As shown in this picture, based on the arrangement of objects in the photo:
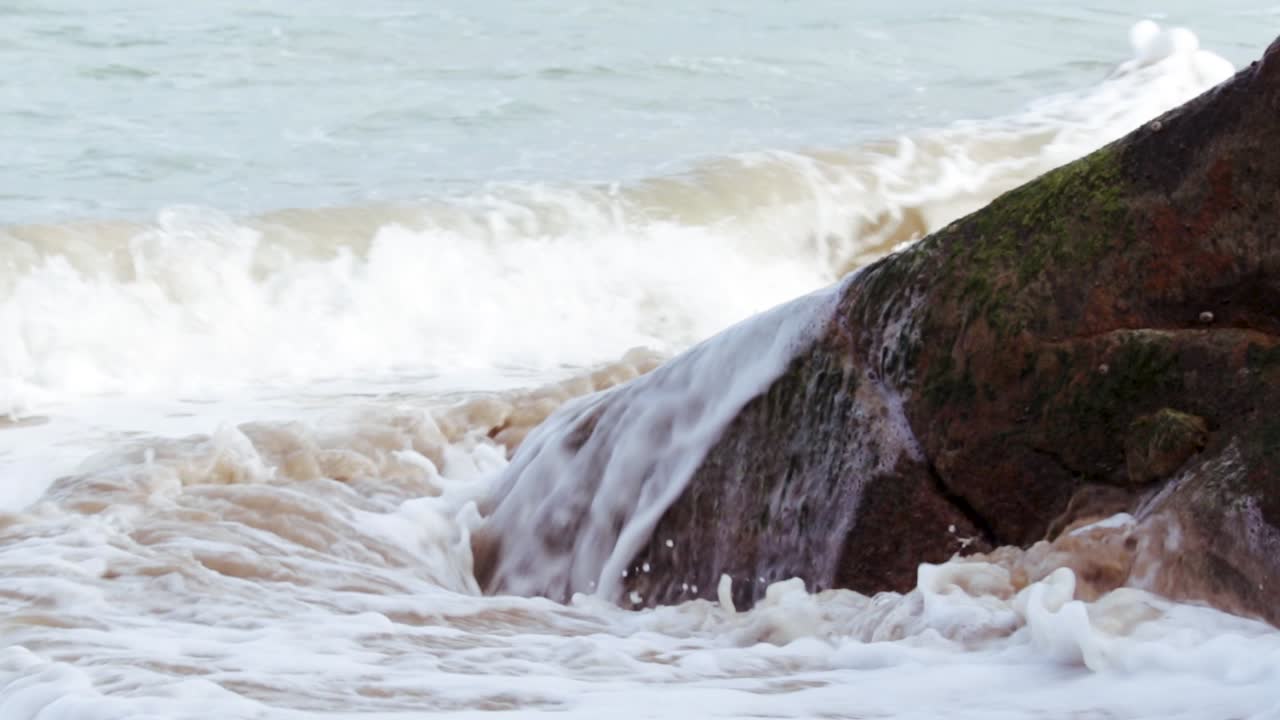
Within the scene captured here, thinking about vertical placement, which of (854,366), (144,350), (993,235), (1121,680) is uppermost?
(993,235)

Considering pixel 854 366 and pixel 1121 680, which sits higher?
pixel 854 366

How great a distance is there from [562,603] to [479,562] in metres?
0.44

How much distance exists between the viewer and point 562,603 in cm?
416

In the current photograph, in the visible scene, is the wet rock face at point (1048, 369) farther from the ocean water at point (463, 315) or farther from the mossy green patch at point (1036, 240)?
the ocean water at point (463, 315)

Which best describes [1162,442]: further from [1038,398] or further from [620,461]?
[620,461]

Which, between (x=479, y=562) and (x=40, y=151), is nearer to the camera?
(x=479, y=562)

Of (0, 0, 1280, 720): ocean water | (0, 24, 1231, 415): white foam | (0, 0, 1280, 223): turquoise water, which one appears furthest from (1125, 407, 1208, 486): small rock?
(0, 0, 1280, 223): turquoise water

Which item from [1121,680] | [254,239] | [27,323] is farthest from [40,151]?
[1121,680]

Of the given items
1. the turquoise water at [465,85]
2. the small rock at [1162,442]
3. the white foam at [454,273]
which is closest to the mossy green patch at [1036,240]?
the small rock at [1162,442]

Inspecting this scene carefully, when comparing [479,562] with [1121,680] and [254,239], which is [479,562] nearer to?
[1121,680]

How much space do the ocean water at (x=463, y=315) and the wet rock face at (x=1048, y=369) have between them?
6.9 inches

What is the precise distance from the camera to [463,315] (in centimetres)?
889

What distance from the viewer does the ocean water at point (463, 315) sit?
2982 millimetres

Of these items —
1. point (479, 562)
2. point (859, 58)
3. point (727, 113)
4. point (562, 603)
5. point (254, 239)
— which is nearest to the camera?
point (562, 603)
